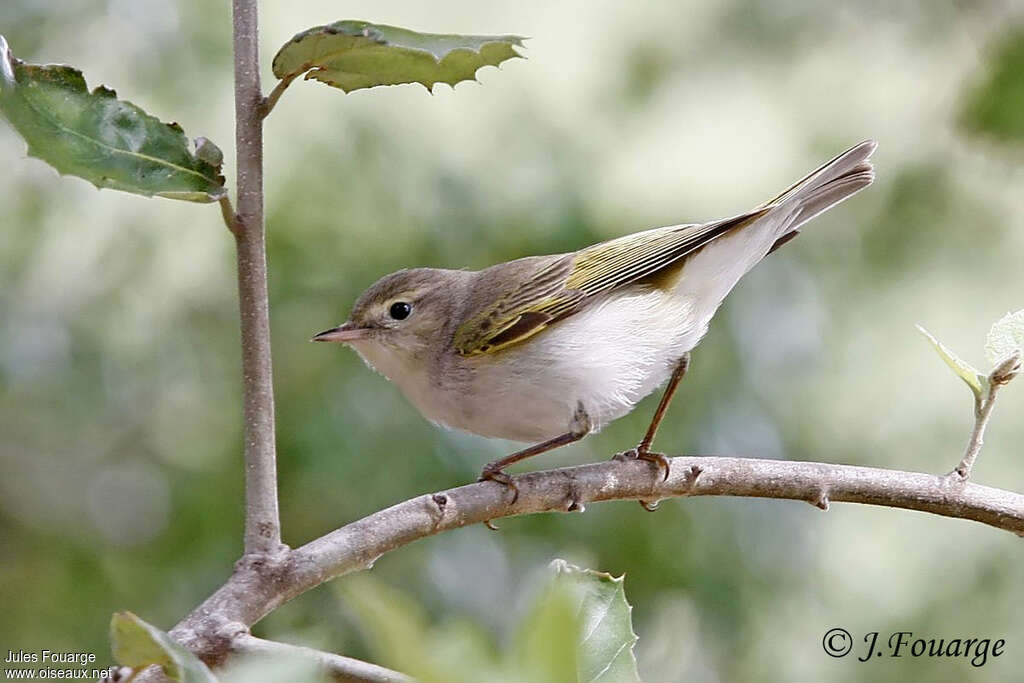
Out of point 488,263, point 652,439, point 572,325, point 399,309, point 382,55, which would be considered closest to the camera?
point 382,55

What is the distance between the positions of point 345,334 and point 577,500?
4.05 ft

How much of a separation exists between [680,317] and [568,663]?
2.31m

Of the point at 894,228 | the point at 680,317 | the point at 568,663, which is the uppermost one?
the point at 894,228

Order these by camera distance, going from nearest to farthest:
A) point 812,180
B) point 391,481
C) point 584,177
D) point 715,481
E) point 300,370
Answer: point 715,481 → point 812,180 → point 391,481 → point 300,370 → point 584,177

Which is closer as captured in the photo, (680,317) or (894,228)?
(680,317)

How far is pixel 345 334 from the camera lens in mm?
3014

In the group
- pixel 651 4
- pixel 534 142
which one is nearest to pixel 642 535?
pixel 534 142

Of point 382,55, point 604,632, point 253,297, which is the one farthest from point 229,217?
point 604,632

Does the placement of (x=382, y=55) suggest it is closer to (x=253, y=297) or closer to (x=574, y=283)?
Result: (x=253, y=297)

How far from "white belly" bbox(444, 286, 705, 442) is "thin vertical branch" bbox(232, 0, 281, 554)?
1.27 m

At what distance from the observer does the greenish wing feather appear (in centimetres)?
278

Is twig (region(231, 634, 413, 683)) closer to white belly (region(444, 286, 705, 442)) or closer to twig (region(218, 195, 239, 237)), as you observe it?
twig (region(218, 195, 239, 237))

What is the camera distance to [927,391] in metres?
4.63

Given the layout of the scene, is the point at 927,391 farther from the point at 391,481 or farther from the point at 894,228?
the point at 391,481
